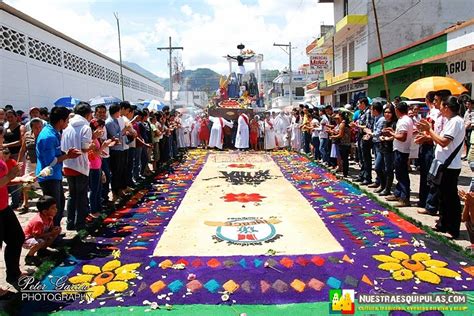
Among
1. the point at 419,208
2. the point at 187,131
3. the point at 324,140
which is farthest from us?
the point at 187,131

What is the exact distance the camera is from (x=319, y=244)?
430cm

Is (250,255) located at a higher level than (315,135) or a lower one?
lower

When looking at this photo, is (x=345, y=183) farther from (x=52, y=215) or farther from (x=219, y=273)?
(x=52, y=215)

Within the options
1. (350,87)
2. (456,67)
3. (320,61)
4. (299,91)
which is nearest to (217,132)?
(456,67)

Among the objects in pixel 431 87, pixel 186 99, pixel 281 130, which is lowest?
pixel 281 130

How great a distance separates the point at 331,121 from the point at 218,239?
663cm

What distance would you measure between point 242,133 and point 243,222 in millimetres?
9905

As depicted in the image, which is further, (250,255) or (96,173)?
(96,173)

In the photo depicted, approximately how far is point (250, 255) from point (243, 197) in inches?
111

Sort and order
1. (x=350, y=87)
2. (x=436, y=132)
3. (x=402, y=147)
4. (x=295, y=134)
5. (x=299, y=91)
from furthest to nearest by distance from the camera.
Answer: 1. (x=299, y=91)
2. (x=350, y=87)
3. (x=295, y=134)
4. (x=402, y=147)
5. (x=436, y=132)

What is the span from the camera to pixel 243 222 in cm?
519

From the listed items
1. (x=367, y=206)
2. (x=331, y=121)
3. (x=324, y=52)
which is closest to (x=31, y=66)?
(x=331, y=121)

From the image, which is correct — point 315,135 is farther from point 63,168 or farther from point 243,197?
point 63,168

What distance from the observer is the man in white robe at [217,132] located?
15.2m
